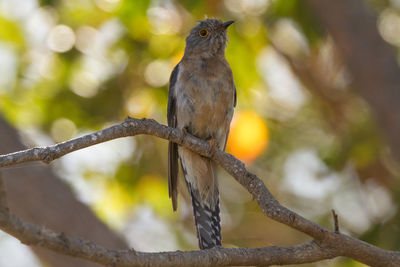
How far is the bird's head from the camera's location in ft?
20.8

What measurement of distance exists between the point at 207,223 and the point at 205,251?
7.36 feet

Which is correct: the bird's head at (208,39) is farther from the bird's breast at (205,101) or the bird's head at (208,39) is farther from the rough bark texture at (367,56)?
the rough bark texture at (367,56)

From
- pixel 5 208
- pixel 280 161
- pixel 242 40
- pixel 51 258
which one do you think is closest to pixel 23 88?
pixel 51 258

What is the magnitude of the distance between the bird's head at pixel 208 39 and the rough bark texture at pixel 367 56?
180 cm

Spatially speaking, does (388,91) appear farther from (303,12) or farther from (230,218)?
(230,218)

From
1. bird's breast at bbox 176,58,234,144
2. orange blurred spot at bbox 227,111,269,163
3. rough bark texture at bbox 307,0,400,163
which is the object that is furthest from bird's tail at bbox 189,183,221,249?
rough bark texture at bbox 307,0,400,163

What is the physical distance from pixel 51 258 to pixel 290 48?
15.0ft

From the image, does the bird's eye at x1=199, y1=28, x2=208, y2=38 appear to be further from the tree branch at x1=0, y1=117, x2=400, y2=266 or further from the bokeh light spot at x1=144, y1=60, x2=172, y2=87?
the tree branch at x1=0, y1=117, x2=400, y2=266

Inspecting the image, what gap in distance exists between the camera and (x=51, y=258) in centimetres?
673

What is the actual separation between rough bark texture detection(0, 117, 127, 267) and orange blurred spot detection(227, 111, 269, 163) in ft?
5.69

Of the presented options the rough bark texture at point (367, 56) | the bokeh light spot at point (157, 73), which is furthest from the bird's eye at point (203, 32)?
the rough bark texture at point (367, 56)

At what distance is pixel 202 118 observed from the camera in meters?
5.80

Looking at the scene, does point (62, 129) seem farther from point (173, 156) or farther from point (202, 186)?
point (202, 186)

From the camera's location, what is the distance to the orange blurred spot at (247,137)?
6.99m
